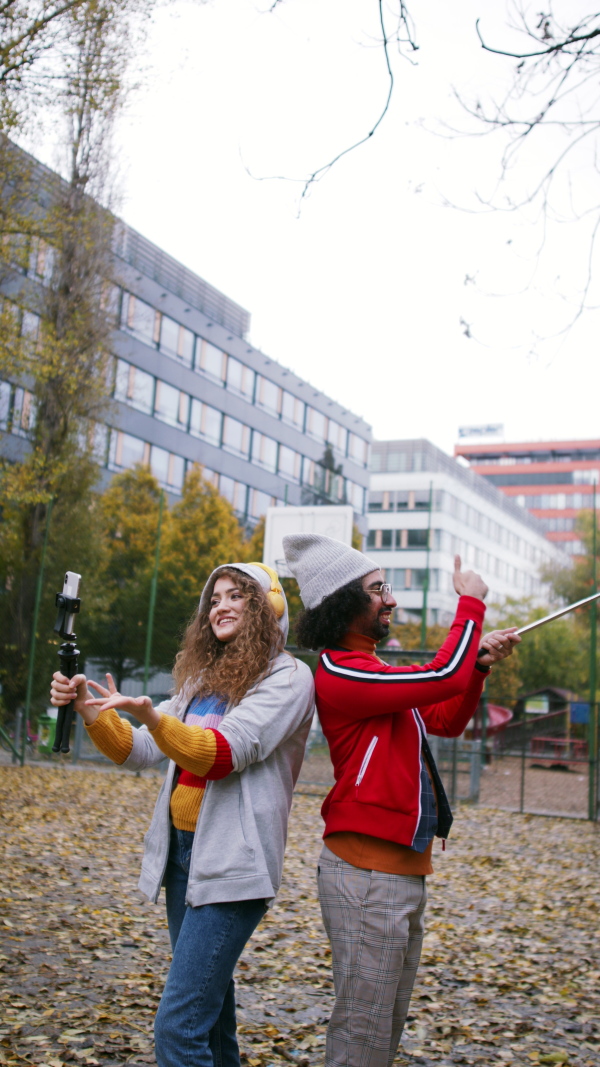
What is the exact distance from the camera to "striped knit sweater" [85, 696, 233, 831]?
2193 millimetres

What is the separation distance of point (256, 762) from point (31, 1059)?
1.95 metres

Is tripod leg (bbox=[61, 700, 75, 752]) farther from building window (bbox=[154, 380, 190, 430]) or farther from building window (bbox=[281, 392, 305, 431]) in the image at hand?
building window (bbox=[281, 392, 305, 431])

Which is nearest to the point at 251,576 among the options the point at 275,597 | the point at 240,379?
the point at 275,597

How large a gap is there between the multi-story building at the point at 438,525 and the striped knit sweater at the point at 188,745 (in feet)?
119

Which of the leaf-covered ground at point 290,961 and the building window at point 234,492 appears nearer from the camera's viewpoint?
the leaf-covered ground at point 290,961

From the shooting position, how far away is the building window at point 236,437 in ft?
132

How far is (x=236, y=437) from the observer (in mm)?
40875

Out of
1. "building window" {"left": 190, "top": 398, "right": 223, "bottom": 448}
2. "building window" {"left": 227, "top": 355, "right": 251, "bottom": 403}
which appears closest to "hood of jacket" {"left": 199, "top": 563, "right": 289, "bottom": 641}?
"building window" {"left": 190, "top": 398, "right": 223, "bottom": 448}

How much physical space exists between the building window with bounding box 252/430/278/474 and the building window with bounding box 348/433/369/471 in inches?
271

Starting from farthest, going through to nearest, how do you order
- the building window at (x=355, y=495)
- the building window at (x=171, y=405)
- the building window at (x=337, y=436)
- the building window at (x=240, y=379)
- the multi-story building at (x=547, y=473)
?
the multi-story building at (x=547, y=473) < the building window at (x=355, y=495) < the building window at (x=337, y=436) < the building window at (x=240, y=379) < the building window at (x=171, y=405)

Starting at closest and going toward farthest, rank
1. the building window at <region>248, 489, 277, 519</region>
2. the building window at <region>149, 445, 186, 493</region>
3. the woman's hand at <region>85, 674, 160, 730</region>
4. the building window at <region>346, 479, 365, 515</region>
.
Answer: the woman's hand at <region>85, 674, 160, 730</region>, the building window at <region>149, 445, 186, 493</region>, the building window at <region>248, 489, 277, 519</region>, the building window at <region>346, 479, 365, 515</region>

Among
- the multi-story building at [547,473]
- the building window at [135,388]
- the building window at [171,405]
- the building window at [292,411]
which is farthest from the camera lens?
the multi-story building at [547,473]

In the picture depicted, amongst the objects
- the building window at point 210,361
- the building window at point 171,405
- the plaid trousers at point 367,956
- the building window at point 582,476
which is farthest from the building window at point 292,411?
the building window at point 582,476

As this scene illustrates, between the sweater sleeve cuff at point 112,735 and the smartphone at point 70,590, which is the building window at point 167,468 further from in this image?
the smartphone at point 70,590
